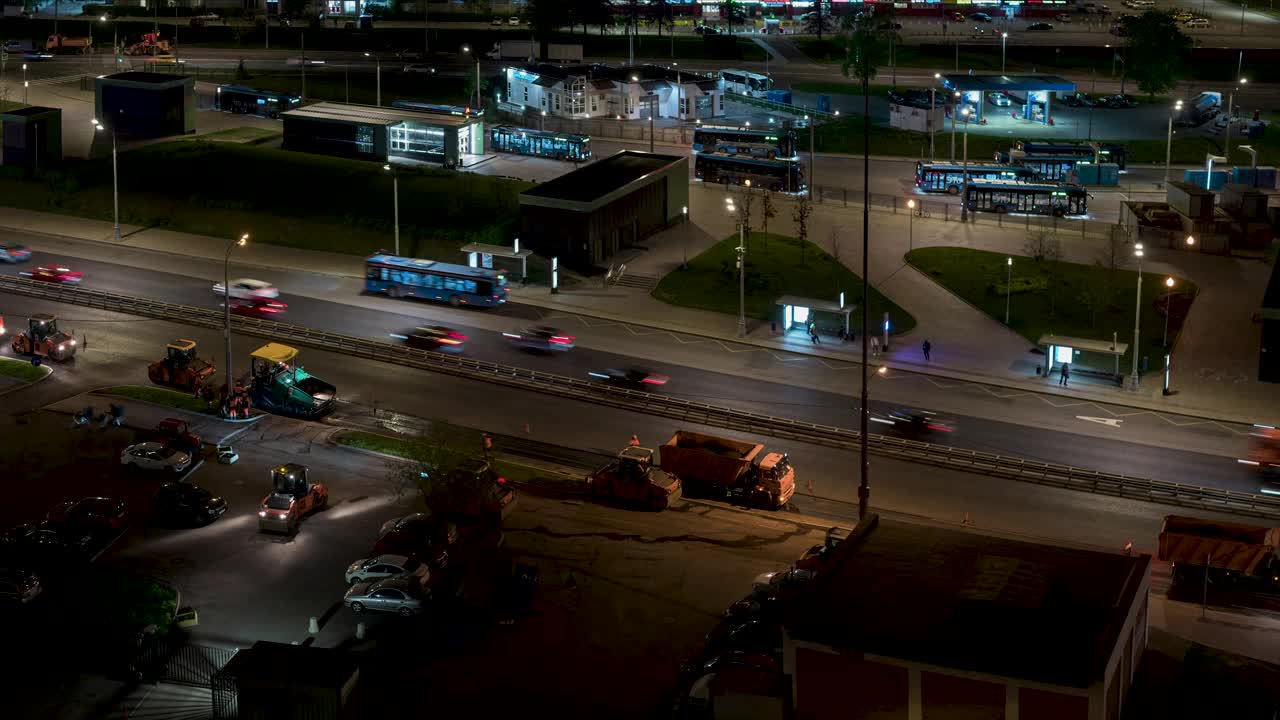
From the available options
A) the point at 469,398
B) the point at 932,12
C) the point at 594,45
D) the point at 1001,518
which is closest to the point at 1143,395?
the point at 1001,518

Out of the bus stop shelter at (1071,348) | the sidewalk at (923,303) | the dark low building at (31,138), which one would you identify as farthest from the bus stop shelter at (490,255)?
the dark low building at (31,138)

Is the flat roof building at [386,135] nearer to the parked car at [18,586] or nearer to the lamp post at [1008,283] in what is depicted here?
the lamp post at [1008,283]

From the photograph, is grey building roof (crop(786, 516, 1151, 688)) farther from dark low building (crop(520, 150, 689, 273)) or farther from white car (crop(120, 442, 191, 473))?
dark low building (crop(520, 150, 689, 273))

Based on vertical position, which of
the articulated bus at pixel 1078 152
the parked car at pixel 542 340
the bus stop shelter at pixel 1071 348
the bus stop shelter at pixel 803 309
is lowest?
the parked car at pixel 542 340

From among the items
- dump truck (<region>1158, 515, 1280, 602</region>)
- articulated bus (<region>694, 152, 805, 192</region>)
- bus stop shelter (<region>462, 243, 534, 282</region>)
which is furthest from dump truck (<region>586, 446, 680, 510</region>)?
articulated bus (<region>694, 152, 805, 192</region>)

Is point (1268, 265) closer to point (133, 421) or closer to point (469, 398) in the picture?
point (469, 398)

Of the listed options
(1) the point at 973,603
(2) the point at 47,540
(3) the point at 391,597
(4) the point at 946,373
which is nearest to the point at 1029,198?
(4) the point at 946,373
